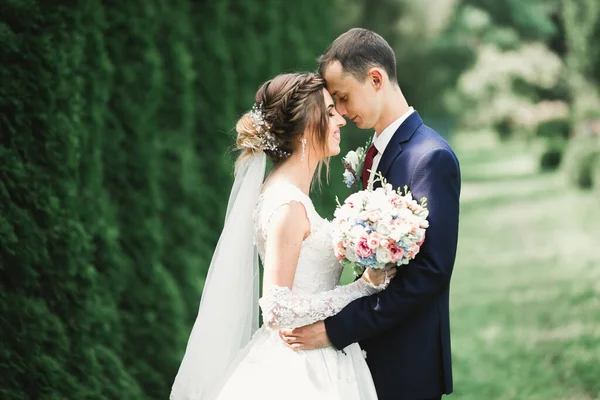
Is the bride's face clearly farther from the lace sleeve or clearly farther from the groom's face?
the lace sleeve

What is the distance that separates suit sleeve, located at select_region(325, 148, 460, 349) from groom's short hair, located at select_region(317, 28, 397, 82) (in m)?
0.47

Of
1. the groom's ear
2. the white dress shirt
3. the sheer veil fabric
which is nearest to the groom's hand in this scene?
the sheer veil fabric

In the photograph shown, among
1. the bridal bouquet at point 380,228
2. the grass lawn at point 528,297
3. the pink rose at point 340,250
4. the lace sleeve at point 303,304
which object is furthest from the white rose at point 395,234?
the grass lawn at point 528,297

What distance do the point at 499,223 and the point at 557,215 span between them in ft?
4.44

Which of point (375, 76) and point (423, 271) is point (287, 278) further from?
point (375, 76)

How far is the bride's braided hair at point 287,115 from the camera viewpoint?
3.29 metres

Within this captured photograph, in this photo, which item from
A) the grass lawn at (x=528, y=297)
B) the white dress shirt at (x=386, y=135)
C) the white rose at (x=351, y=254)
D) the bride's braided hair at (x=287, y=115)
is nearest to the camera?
the white rose at (x=351, y=254)

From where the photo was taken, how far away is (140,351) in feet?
15.4

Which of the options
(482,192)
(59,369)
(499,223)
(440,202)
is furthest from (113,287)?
(482,192)

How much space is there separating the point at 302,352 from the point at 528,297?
703 cm

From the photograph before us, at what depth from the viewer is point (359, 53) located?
3312 mm

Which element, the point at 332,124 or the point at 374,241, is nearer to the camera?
the point at 374,241

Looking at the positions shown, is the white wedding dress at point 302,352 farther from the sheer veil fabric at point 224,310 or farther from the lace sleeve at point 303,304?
the sheer veil fabric at point 224,310

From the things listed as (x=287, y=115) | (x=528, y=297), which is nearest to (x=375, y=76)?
(x=287, y=115)
